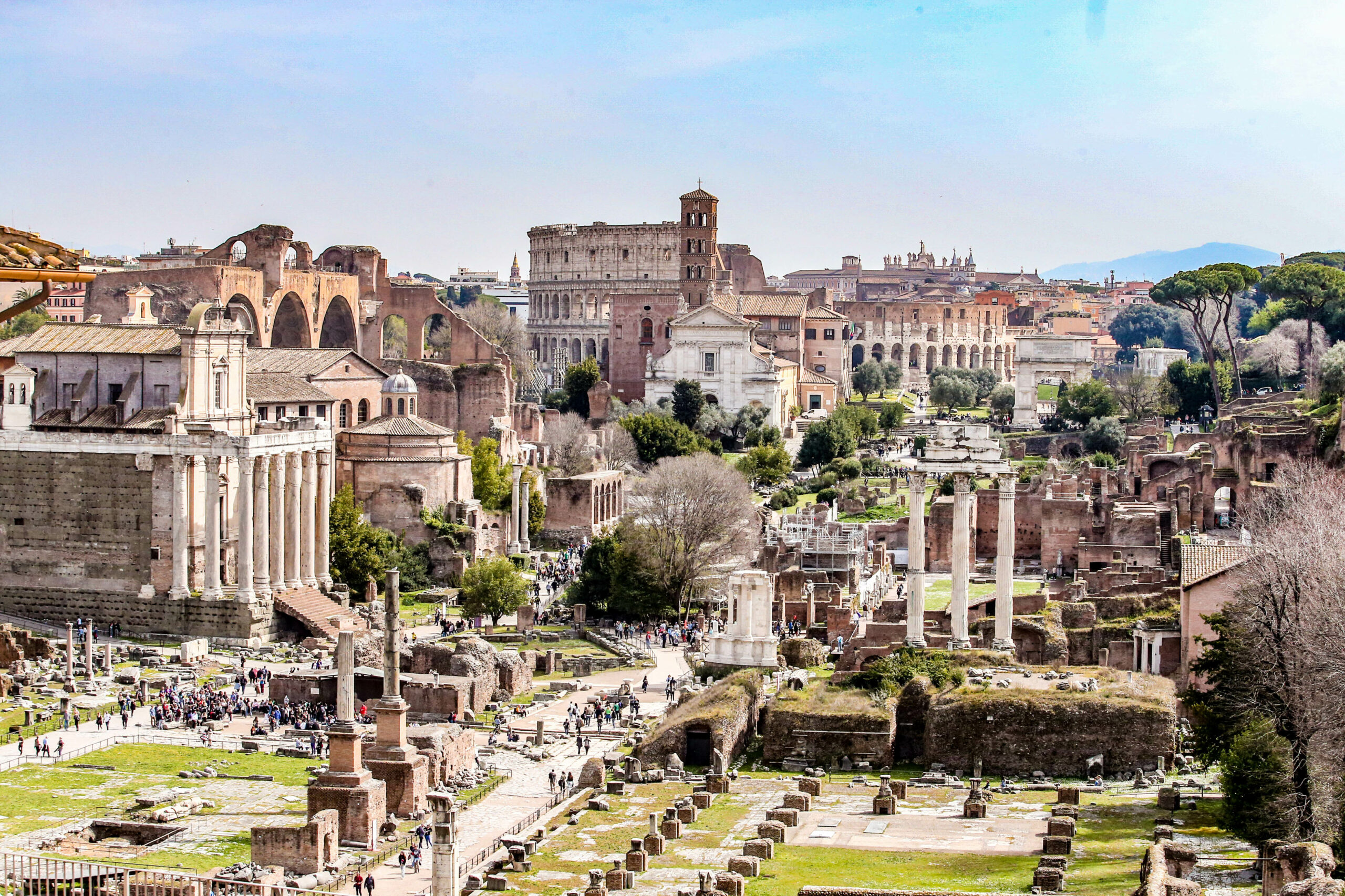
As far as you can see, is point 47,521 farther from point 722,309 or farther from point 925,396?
point 925,396

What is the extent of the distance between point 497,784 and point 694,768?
11.5ft

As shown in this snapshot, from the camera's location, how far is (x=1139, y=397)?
8788cm

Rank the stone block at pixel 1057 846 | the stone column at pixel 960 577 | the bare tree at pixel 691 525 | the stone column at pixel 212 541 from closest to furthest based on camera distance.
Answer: the stone block at pixel 1057 846
the stone column at pixel 960 577
the stone column at pixel 212 541
the bare tree at pixel 691 525

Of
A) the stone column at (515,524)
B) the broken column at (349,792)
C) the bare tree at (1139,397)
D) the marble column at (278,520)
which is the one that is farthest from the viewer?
the bare tree at (1139,397)

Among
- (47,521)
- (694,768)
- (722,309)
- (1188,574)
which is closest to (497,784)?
(694,768)

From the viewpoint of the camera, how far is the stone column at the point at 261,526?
5091 centimetres

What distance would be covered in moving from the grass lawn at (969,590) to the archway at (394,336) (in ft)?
178

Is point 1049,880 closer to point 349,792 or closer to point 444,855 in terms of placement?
point 444,855

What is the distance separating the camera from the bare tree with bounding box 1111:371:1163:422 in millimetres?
Result: 86812

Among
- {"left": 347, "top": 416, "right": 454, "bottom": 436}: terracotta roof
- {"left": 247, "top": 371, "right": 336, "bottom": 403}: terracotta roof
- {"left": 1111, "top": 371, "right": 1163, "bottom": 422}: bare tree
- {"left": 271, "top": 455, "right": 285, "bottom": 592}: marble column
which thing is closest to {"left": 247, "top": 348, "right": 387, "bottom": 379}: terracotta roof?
{"left": 247, "top": 371, "right": 336, "bottom": 403}: terracotta roof

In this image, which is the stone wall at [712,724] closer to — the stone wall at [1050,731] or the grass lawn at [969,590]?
the stone wall at [1050,731]

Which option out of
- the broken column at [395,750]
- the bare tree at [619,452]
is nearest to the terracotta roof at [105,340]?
the broken column at [395,750]

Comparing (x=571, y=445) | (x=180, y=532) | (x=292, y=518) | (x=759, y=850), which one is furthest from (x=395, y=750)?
(x=571, y=445)

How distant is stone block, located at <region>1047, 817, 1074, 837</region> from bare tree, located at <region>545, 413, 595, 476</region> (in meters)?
44.2
